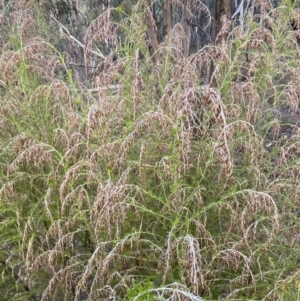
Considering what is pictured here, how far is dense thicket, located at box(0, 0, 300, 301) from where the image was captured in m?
2.28

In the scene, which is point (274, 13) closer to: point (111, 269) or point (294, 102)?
point (294, 102)

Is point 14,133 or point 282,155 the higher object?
point 14,133

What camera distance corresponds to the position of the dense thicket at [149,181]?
2.28 m

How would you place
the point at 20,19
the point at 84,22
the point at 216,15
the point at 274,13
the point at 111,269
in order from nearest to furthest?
the point at 111,269
the point at 274,13
the point at 20,19
the point at 216,15
the point at 84,22

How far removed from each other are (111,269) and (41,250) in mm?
513

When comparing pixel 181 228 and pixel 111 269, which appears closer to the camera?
pixel 181 228

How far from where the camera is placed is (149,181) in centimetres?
267

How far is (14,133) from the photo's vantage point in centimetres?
321

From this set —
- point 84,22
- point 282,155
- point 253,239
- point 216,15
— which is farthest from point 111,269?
point 84,22

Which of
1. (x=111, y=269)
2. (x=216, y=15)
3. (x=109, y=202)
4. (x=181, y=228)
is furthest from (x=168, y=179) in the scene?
(x=216, y=15)

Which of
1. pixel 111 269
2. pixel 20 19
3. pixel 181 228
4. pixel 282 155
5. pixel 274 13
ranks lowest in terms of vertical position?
pixel 111 269

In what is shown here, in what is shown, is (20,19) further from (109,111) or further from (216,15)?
(216,15)

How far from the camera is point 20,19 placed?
12.6ft

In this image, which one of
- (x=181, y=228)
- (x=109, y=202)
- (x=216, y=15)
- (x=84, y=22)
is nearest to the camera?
(x=109, y=202)
